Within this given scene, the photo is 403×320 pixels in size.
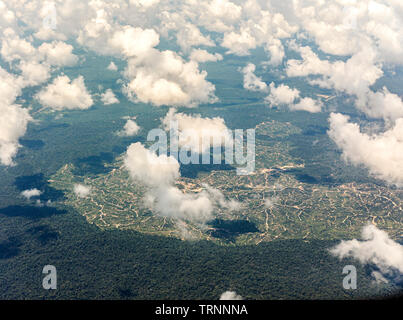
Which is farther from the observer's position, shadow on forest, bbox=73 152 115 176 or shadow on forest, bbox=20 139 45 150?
shadow on forest, bbox=20 139 45 150

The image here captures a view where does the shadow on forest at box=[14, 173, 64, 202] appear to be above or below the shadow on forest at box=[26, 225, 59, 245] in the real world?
above

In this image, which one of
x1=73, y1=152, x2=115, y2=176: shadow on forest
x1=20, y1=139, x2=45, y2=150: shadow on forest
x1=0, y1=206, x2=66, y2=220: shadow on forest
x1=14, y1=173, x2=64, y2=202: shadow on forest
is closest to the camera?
x1=0, y1=206, x2=66, y2=220: shadow on forest

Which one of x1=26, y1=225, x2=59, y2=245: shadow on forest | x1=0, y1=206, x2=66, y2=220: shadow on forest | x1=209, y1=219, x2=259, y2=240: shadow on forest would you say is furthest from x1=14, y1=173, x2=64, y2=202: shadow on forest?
x1=209, y1=219, x2=259, y2=240: shadow on forest

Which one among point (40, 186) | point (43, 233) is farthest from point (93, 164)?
point (43, 233)

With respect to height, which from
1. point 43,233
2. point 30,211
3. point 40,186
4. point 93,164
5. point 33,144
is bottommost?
point 43,233

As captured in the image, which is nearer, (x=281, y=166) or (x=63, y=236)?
(x=63, y=236)

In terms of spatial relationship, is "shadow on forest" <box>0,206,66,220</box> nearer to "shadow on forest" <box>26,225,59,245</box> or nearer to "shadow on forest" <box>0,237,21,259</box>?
"shadow on forest" <box>26,225,59,245</box>

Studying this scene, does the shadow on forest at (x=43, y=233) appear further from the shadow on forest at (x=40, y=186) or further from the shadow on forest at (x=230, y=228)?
the shadow on forest at (x=230, y=228)

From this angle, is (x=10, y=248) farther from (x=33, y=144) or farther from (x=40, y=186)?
(x=33, y=144)

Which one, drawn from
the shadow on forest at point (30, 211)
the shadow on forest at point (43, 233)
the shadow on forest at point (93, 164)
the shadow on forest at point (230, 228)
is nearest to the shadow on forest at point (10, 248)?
the shadow on forest at point (43, 233)

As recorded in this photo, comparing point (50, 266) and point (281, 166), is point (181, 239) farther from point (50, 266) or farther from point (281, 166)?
point (281, 166)
